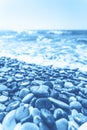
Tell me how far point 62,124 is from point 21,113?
58cm

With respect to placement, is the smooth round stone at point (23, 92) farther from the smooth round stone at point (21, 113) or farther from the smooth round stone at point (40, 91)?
the smooth round stone at point (21, 113)

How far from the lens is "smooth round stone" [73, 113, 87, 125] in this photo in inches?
104

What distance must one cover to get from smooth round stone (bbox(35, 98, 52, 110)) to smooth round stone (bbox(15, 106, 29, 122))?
19cm

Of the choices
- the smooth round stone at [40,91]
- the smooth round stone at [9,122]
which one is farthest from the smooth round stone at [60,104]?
the smooth round stone at [9,122]

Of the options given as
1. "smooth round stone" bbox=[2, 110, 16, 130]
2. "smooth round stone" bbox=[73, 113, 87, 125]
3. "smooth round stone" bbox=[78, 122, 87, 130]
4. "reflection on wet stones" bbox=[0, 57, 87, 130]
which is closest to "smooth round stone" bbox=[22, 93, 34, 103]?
"reflection on wet stones" bbox=[0, 57, 87, 130]

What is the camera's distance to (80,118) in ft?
8.89

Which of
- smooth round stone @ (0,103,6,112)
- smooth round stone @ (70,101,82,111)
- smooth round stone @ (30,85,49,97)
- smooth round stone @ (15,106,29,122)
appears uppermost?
smooth round stone @ (30,85,49,97)

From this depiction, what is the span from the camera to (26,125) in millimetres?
2355

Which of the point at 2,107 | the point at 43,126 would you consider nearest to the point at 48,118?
the point at 43,126

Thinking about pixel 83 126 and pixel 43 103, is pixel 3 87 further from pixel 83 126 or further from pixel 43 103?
pixel 83 126

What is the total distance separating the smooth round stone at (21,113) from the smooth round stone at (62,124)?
0.44m

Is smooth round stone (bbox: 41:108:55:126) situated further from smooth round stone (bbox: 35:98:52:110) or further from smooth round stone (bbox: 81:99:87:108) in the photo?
smooth round stone (bbox: 81:99:87:108)

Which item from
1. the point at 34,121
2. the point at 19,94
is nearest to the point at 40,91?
the point at 19,94

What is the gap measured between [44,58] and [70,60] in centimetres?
123
